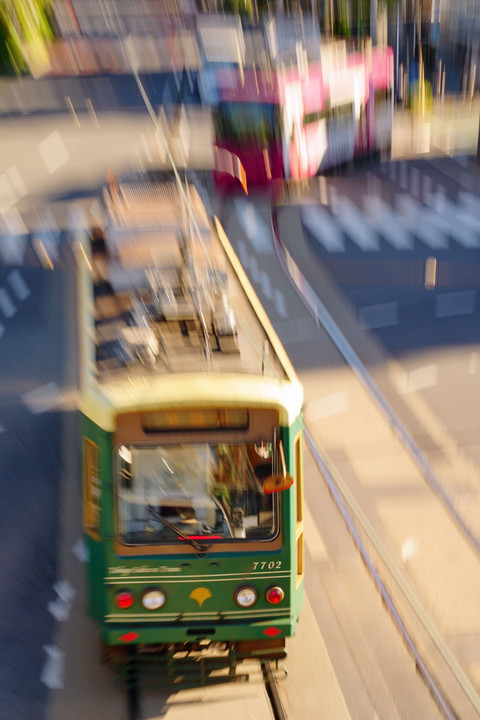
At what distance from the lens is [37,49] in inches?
1270

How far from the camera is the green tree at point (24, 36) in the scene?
98.9 ft

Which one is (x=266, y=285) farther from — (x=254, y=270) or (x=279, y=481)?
(x=279, y=481)

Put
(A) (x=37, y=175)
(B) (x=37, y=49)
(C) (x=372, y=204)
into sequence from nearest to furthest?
(C) (x=372, y=204) < (A) (x=37, y=175) < (B) (x=37, y=49)

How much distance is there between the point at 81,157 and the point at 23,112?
19.0ft

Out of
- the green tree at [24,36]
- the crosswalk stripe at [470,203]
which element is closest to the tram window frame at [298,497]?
the crosswalk stripe at [470,203]

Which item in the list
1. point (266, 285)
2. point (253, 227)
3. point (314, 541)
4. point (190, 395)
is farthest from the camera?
point (253, 227)

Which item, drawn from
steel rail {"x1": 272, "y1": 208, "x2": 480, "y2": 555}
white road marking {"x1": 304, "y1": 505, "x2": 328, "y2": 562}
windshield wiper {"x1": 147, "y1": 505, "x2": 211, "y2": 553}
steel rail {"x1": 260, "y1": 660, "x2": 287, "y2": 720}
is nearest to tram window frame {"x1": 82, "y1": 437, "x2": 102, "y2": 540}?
windshield wiper {"x1": 147, "y1": 505, "x2": 211, "y2": 553}

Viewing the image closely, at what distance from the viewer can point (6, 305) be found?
14.3 m

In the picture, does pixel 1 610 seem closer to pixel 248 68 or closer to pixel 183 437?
pixel 183 437

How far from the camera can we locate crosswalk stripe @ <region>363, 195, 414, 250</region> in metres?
17.5

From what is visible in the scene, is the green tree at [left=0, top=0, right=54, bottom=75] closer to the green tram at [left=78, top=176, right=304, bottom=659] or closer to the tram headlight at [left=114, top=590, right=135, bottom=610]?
the green tram at [left=78, top=176, right=304, bottom=659]

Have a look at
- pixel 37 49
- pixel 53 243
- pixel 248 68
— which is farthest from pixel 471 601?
pixel 37 49

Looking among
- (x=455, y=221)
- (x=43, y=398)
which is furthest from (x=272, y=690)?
(x=455, y=221)

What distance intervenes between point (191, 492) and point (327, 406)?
17.6 feet
